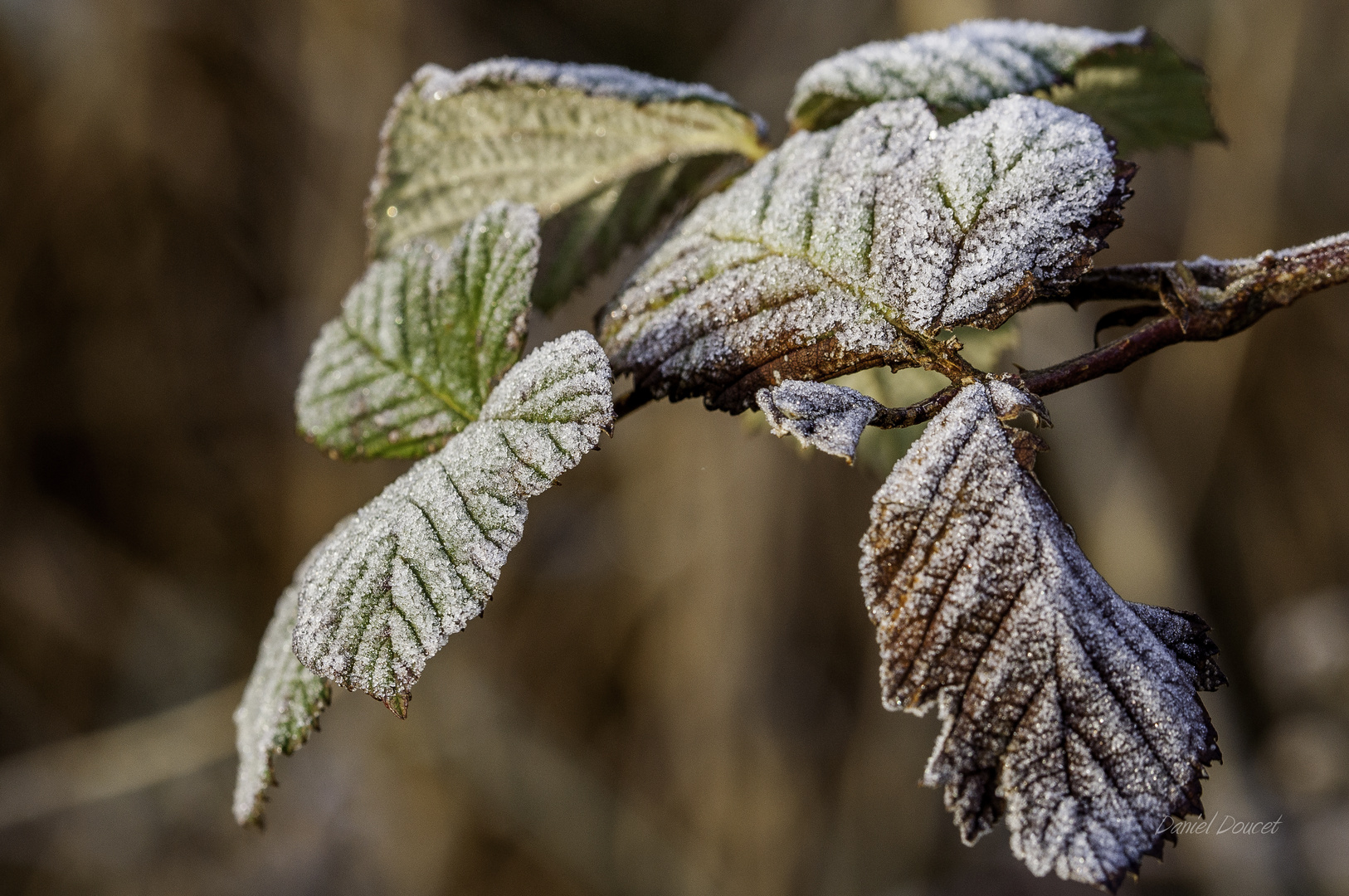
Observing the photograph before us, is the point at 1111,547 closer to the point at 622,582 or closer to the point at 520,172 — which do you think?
the point at 622,582

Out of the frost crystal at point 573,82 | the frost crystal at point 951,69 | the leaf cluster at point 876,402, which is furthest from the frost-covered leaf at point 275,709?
the frost crystal at point 951,69

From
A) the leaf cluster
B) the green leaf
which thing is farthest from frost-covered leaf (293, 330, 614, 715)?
the green leaf

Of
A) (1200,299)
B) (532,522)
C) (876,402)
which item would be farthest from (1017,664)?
(532,522)

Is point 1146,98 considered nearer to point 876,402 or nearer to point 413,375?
point 876,402

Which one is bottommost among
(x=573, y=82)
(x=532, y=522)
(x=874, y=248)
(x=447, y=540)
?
(x=532, y=522)

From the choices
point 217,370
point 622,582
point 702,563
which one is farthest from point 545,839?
point 217,370

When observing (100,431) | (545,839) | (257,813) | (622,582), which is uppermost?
(257,813)
